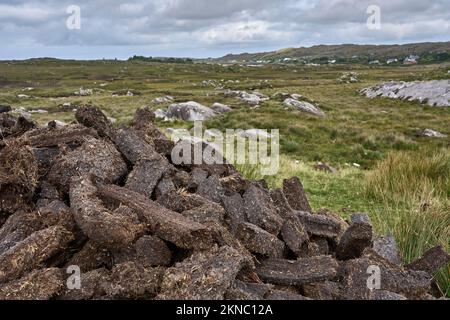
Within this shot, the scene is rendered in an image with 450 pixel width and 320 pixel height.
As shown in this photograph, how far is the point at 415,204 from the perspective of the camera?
8.15 m

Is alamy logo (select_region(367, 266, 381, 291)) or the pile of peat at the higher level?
the pile of peat

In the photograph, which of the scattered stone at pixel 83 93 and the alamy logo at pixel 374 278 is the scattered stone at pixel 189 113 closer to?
the alamy logo at pixel 374 278

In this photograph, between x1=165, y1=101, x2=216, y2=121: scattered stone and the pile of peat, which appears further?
x1=165, y1=101, x2=216, y2=121: scattered stone

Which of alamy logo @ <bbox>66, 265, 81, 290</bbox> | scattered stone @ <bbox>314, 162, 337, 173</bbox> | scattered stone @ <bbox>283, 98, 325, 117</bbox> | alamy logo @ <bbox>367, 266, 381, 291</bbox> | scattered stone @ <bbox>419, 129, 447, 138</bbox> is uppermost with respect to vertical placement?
alamy logo @ <bbox>66, 265, 81, 290</bbox>

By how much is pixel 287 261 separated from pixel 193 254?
3.49 feet

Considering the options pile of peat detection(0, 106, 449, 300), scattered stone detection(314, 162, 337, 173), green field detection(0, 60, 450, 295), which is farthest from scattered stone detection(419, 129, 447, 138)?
pile of peat detection(0, 106, 449, 300)

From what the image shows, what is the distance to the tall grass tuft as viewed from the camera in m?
6.57

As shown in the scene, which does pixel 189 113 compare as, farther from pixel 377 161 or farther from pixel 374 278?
pixel 374 278

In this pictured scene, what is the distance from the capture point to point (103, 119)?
7.21m

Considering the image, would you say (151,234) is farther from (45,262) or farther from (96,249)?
(45,262)

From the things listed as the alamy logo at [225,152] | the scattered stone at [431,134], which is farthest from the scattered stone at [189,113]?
the scattered stone at [431,134]

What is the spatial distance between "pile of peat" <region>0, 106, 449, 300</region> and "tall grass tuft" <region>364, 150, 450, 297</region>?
2.22 ft

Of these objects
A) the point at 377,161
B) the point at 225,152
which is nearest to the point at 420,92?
the point at 377,161

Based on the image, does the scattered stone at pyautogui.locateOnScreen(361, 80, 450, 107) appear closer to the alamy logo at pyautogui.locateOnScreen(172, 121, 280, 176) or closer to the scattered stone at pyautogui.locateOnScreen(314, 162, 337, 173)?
the alamy logo at pyautogui.locateOnScreen(172, 121, 280, 176)
